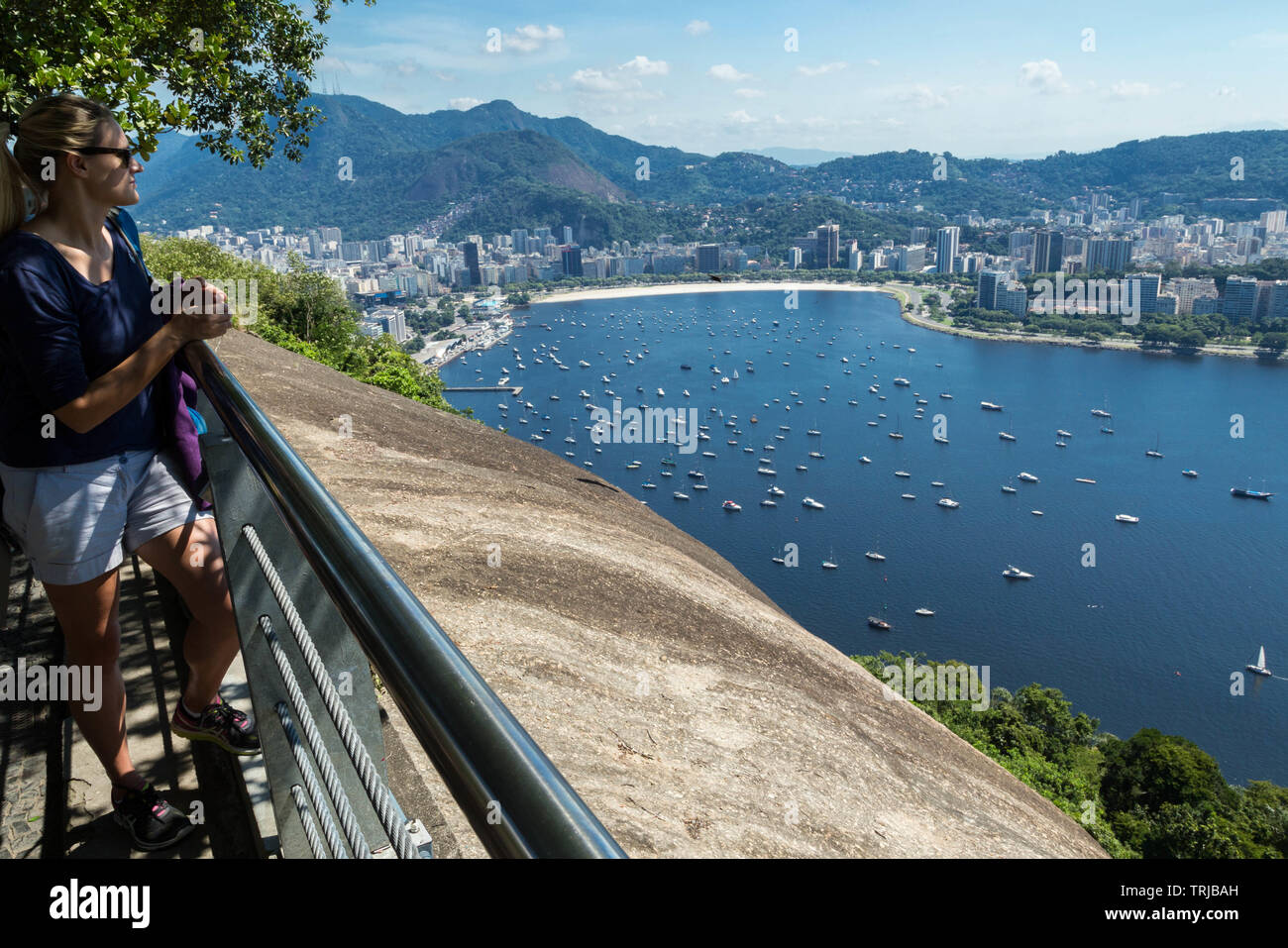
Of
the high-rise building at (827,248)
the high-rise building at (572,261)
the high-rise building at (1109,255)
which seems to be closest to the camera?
→ the high-rise building at (1109,255)

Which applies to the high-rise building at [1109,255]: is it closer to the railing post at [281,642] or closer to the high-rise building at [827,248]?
the high-rise building at [827,248]

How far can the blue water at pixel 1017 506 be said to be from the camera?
1186 inches

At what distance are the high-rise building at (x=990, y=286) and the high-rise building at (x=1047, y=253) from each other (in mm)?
7829

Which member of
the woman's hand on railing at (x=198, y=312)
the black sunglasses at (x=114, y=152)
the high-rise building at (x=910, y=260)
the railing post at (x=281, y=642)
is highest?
the high-rise building at (x=910, y=260)

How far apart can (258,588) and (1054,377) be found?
68.5 meters

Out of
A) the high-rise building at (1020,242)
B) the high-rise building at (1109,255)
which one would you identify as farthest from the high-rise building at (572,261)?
the high-rise building at (1109,255)

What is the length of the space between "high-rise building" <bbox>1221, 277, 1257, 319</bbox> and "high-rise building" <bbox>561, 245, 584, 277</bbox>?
73815mm

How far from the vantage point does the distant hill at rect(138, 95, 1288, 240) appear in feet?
429

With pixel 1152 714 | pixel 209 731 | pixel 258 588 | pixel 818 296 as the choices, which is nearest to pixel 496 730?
pixel 258 588

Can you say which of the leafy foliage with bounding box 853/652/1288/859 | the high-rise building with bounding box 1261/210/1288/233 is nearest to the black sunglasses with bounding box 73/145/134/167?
the leafy foliage with bounding box 853/652/1288/859

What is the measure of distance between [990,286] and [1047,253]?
11.7 meters

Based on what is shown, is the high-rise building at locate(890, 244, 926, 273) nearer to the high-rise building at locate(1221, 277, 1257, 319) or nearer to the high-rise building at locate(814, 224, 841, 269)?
the high-rise building at locate(814, 224, 841, 269)

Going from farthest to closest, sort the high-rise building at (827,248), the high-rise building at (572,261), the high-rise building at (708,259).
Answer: the high-rise building at (708,259), the high-rise building at (572,261), the high-rise building at (827,248)
